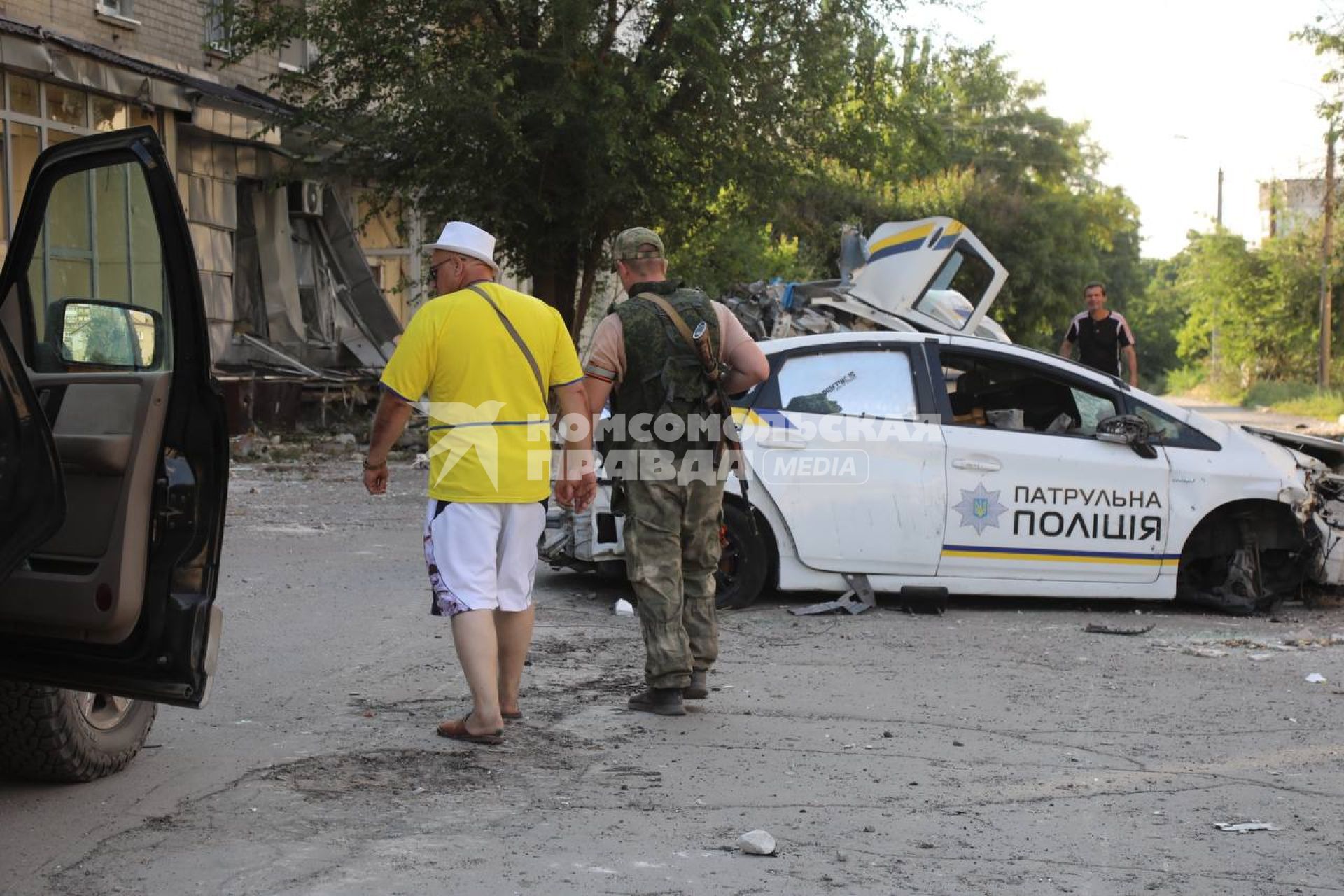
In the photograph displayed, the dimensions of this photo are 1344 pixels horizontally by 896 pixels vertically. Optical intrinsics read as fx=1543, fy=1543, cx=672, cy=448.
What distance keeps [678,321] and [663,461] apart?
573 millimetres

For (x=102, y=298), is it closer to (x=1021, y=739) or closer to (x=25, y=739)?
(x=25, y=739)

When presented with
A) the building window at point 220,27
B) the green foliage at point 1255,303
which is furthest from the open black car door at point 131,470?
the green foliage at point 1255,303

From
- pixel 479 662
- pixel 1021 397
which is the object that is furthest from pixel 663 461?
pixel 1021 397

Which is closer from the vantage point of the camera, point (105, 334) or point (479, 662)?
point (105, 334)

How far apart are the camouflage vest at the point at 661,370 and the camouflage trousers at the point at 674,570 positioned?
196 mm

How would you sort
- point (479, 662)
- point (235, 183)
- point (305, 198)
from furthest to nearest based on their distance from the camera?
Result: point (305, 198), point (235, 183), point (479, 662)

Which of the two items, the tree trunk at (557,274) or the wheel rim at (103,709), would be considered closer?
the wheel rim at (103,709)

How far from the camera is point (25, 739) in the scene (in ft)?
15.4

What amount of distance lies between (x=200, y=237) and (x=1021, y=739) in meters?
17.5

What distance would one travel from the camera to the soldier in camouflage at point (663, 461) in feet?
20.2

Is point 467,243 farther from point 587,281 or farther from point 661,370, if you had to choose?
point 587,281

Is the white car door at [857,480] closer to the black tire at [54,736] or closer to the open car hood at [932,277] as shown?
the black tire at [54,736]

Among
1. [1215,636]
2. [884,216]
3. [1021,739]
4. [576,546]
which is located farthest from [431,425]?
[884,216]

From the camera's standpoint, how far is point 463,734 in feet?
18.2
